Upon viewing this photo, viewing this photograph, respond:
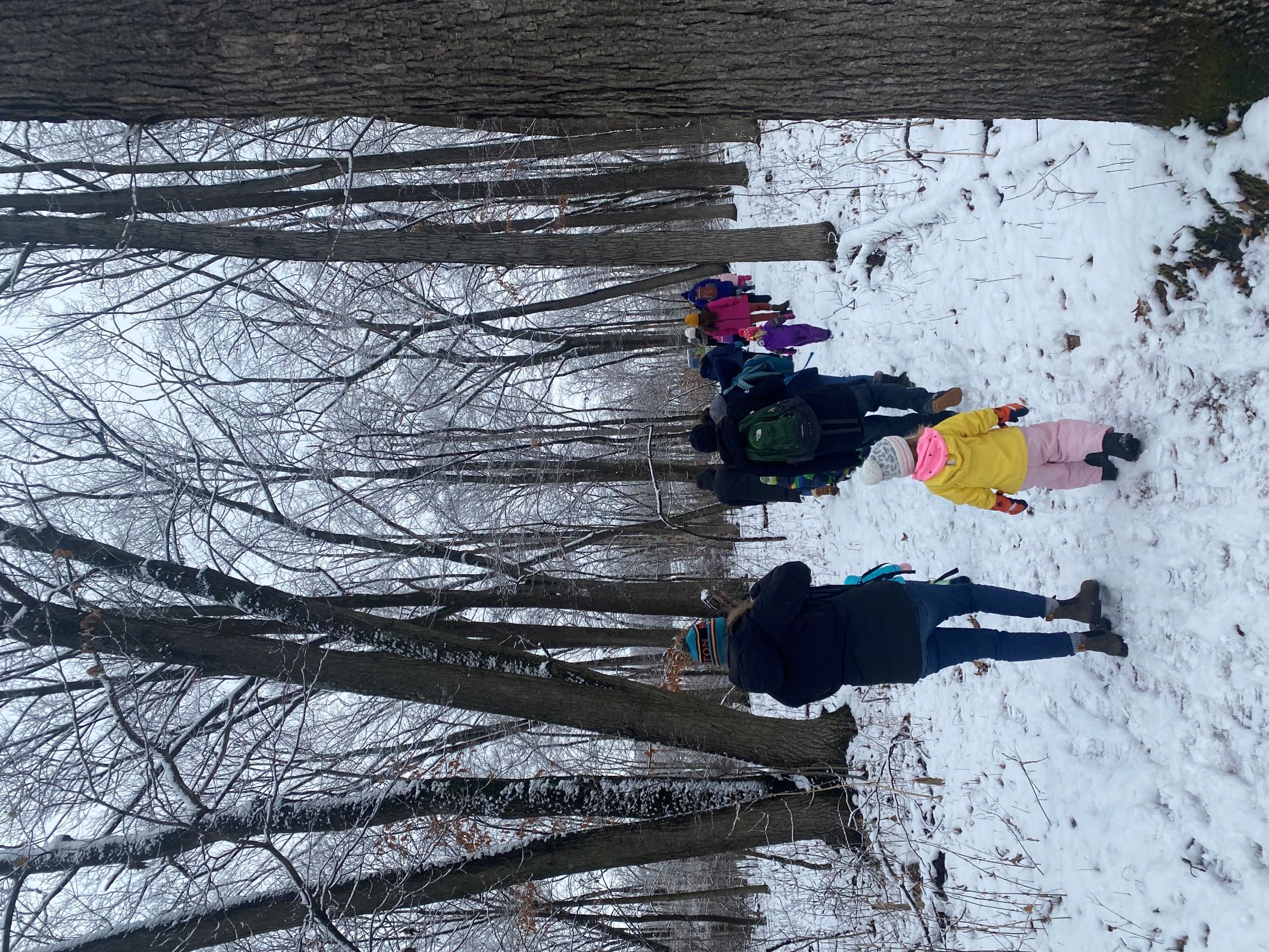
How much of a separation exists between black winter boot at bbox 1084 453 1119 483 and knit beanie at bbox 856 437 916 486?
3.30ft

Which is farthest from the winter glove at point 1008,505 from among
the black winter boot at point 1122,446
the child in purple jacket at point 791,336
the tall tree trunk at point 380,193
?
the tall tree trunk at point 380,193

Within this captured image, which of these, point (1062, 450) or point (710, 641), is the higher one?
point (1062, 450)

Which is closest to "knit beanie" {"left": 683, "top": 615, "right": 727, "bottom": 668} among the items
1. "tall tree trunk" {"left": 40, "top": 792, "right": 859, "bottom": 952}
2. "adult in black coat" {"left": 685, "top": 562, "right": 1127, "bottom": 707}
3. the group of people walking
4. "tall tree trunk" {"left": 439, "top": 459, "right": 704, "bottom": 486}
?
the group of people walking

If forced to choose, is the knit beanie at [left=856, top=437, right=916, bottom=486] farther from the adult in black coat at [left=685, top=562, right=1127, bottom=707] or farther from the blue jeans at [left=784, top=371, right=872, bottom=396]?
the blue jeans at [left=784, top=371, right=872, bottom=396]

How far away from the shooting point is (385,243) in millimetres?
6031

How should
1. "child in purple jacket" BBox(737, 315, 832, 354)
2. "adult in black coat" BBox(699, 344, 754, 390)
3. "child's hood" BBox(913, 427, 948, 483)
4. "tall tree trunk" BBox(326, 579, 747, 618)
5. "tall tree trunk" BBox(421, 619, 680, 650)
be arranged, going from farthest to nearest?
"tall tree trunk" BBox(326, 579, 747, 618) < "child in purple jacket" BBox(737, 315, 832, 354) < "tall tree trunk" BBox(421, 619, 680, 650) < "adult in black coat" BBox(699, 344, 754, 390) < "child's hood" BBox(913, 427, 948, 483)

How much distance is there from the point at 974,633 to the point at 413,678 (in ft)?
11.6

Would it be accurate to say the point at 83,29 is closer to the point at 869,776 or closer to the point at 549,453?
the point at 869,776

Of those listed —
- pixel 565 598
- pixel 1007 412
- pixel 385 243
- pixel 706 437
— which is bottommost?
pixel 565 598

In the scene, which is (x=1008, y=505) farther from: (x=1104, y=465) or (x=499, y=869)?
(x=499, y=869)

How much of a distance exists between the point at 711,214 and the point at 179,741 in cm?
978

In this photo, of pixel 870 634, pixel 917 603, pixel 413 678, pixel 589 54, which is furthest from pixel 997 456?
pixel 413 678

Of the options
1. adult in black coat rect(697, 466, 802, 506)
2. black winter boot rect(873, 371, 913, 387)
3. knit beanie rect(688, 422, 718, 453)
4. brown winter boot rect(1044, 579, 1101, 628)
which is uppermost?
black winter boot rect(873, 371, 913, 387)

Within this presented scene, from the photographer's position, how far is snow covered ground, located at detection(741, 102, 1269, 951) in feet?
11.1
